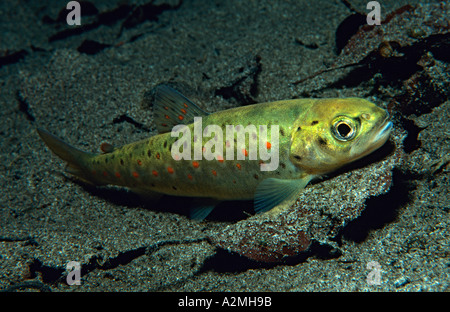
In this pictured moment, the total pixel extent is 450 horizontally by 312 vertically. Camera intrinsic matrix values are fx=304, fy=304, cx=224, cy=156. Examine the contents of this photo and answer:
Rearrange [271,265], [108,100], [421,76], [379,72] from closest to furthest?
[271,265] < [421,76] < [379,72] < [108,100]

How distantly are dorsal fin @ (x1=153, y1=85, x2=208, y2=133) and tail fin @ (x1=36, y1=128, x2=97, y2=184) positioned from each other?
102cm

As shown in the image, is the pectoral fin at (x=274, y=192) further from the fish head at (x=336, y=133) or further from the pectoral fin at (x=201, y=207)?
the pectoral fin at (x=201, y=207)

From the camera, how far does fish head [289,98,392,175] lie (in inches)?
99.2

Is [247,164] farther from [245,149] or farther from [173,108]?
[173,108]

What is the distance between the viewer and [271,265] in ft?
9.04

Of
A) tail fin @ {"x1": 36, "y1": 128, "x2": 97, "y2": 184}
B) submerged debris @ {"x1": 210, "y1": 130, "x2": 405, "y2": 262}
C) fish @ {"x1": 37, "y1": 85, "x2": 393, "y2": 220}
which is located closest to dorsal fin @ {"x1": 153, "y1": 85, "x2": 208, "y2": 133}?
fish @ {"x1": 37, "y1": 85, "x2": 393, "y2": 220}

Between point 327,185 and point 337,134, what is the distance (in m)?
0.50

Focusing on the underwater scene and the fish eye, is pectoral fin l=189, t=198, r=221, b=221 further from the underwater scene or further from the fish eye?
the fish eye

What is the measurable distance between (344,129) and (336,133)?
71mm

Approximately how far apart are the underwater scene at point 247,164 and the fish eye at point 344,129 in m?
0.01

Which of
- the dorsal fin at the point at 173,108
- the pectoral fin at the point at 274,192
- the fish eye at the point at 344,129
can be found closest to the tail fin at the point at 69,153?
the dorsal fin at the point at 173,108
